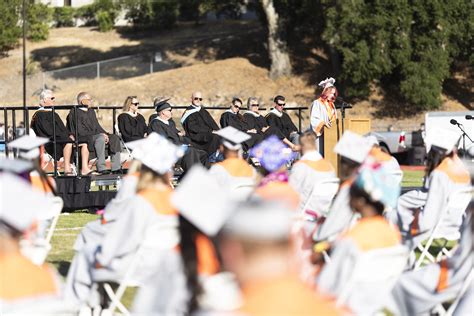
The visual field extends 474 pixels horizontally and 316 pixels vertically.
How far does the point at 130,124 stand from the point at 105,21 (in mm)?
43019

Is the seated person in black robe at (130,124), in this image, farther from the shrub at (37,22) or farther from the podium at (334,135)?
the shrub at (37,22)

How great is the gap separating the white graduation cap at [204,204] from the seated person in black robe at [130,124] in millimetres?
12193

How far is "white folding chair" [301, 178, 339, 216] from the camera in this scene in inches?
401

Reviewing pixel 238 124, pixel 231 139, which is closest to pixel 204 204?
pixel 231 139

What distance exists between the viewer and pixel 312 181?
10414mm

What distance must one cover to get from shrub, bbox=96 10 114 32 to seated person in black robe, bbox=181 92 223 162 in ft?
137

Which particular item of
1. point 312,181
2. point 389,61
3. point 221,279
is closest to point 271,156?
point 312,181

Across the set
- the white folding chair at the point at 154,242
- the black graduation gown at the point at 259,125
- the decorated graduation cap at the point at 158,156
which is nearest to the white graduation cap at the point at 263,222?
the white folding chair at the point at 154,242

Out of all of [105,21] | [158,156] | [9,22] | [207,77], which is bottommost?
[105,21]

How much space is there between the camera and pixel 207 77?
44594 millimetres

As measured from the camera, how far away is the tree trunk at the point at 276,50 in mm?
44388

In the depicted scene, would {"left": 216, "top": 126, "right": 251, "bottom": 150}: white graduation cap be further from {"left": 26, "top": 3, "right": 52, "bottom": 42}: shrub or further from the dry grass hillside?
{"left": 26, "top": 3, "right": 52, "bottom": 42}: shrub

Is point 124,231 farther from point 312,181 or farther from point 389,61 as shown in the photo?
point 389,61

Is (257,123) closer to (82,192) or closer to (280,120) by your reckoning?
(280,120)
